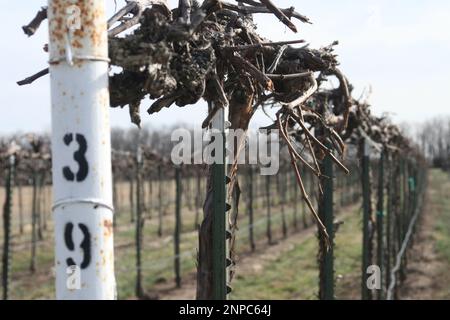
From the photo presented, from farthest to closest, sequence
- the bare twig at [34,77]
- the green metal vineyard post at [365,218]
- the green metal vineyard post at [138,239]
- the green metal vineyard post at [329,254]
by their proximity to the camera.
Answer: the green metal vineyard post at [138,239] → the green metal vineyard post at [365,218] → the green metal vineyard post at [329,254] → the bare twig at [34,77]

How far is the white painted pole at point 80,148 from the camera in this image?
1.30 meters

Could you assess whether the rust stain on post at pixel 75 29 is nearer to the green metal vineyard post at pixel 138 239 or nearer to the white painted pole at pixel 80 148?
the white painted pole at pixel 80 148

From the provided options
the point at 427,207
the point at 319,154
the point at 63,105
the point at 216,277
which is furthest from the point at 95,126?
the point at 427,207

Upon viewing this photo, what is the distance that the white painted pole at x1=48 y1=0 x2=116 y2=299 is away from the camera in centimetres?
130

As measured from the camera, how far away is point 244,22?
2.19m

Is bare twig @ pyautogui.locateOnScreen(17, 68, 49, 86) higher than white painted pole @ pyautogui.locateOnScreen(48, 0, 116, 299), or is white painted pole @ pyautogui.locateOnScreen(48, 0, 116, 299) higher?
bare twig @ pyautogui.locateOnScreen(17, 68, 49, 86)

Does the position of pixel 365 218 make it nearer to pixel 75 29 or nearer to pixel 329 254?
pixel 329 254

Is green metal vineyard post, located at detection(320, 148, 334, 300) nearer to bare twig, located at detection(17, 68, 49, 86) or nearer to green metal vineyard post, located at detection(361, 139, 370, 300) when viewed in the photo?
green metal vineyard post, located at detection(361, 139, 370, 300)

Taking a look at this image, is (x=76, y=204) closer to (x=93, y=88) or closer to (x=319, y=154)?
(x=93, y=88)

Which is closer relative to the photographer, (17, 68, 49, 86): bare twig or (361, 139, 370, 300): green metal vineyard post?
(17, 68, 49, 86): bare twig

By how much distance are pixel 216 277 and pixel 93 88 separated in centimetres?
103

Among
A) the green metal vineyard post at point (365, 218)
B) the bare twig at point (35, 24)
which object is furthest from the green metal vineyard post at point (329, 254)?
the bare twig at point (35, 24)

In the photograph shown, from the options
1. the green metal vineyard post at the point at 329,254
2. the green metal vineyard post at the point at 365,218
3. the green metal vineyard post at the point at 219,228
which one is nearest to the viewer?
the green metal vineyard post at the point at 219,228

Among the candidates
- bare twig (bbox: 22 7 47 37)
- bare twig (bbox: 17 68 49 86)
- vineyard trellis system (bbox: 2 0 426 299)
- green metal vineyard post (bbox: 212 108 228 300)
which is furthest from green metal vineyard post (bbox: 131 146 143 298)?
bare twig (bbox: 22 7 47 37)
